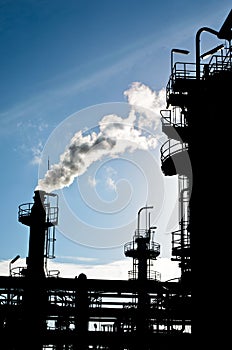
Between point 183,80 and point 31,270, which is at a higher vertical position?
point 183,80

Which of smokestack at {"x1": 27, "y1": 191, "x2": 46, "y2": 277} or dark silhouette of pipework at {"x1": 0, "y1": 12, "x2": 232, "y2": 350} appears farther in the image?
smokestack at {"x1": 27, "y1": 191, "x2": 46, "y2": 277}

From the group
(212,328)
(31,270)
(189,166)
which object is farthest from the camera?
(31,270)

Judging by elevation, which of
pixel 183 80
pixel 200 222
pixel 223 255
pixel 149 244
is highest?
pixel 183 80

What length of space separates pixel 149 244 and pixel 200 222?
2265 centimetres

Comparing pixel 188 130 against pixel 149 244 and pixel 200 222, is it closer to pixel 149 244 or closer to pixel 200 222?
pixel 200 222

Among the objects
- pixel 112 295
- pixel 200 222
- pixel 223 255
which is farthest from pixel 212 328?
pixel 112 295

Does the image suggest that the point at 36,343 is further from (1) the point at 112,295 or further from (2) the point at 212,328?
(2) the point at 212,328

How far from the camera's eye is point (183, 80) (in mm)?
22641

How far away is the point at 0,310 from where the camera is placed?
23.7 m

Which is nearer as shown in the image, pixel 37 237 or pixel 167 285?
pixel 167 285

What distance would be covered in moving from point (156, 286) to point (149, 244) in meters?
20.4

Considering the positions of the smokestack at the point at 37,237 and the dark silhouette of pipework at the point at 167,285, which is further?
the smokestack at the point at 37,237

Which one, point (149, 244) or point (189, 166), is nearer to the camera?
point (189, 166)

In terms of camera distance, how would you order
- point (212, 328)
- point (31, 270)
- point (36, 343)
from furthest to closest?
point (31, 270), point (36, 343), point (212, 328)
